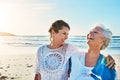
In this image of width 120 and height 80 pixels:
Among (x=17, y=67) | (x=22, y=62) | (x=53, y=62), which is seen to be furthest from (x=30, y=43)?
(x=53, y=62)

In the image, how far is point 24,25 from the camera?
1557cm

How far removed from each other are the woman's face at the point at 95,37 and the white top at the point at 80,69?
0.23 metres

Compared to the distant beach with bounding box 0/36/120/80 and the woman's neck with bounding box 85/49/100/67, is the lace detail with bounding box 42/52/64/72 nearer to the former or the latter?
the woman's neck with bounding box 85/49/100/67

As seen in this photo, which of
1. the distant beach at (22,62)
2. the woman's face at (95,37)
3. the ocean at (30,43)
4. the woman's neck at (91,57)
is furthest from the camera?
the ocean at (30,43)

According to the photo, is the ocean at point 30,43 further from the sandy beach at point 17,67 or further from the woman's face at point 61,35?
the woman's face at point 61,35

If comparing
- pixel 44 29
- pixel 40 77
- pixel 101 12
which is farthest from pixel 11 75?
pixel 101 12

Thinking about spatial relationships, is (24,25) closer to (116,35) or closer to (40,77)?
(116,35)

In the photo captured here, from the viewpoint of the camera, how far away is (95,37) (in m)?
3.94

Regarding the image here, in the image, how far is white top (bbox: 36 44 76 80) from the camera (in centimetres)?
424

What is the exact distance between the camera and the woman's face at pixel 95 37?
3.91 m

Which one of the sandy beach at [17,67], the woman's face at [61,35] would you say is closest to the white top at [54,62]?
the woman's face at [61,35]

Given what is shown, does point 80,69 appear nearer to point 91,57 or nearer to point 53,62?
point 91,57

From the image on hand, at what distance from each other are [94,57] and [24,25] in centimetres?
1169

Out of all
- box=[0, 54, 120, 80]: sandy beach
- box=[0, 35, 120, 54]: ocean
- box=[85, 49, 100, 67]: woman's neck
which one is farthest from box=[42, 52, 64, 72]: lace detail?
box=[0, 35, 120, 54]: ocean
